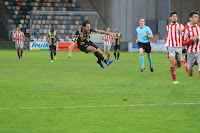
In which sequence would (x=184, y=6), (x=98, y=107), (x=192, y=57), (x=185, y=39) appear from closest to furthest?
(x=98, y=107) < (x=185, y=39) < (x=192, y=57) < (x=184, y=6)

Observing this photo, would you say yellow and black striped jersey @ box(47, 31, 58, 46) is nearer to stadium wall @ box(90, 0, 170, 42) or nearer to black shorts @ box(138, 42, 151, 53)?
black shorts @ box(138, 42, 151, 53)

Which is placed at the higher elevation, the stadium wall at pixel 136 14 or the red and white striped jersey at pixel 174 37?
the stadium wall at pixel 136 14

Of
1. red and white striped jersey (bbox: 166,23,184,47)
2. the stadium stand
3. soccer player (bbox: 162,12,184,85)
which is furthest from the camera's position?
the stadium stand

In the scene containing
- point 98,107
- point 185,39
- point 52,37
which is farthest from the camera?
point 52,37

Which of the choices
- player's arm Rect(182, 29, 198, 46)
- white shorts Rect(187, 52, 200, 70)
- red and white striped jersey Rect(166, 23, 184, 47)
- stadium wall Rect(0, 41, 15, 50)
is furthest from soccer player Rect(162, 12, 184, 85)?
stadium wall Rect(0, 41, 15, 50)

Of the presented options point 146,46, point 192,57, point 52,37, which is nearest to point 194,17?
point 192,57

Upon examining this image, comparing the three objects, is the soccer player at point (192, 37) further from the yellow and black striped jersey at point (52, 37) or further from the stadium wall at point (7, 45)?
the stadium wall at point (7, 45)

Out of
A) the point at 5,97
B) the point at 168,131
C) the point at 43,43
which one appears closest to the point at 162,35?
the point at 43,43

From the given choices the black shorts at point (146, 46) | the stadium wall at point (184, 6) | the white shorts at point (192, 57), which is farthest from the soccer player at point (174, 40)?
the stadium wall at point (184, 6)

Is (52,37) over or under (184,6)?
under

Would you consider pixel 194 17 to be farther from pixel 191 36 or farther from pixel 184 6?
pixel 184 6

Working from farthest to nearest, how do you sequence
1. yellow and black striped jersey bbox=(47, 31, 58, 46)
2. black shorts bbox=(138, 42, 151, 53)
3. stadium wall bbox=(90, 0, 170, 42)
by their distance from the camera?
1. stadium wall bbox=(90, 0, 170, 42)
2. yellow and black striped jersey bbox=(47, 31, 58, 46)
3. black shorts bbox=(138, 42, 151, 53)

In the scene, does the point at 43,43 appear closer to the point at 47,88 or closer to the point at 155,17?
the point at 155,17

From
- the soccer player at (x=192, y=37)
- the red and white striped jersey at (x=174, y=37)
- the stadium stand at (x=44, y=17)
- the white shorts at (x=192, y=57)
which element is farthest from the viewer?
the stadium stand at (x=44, y=17)
